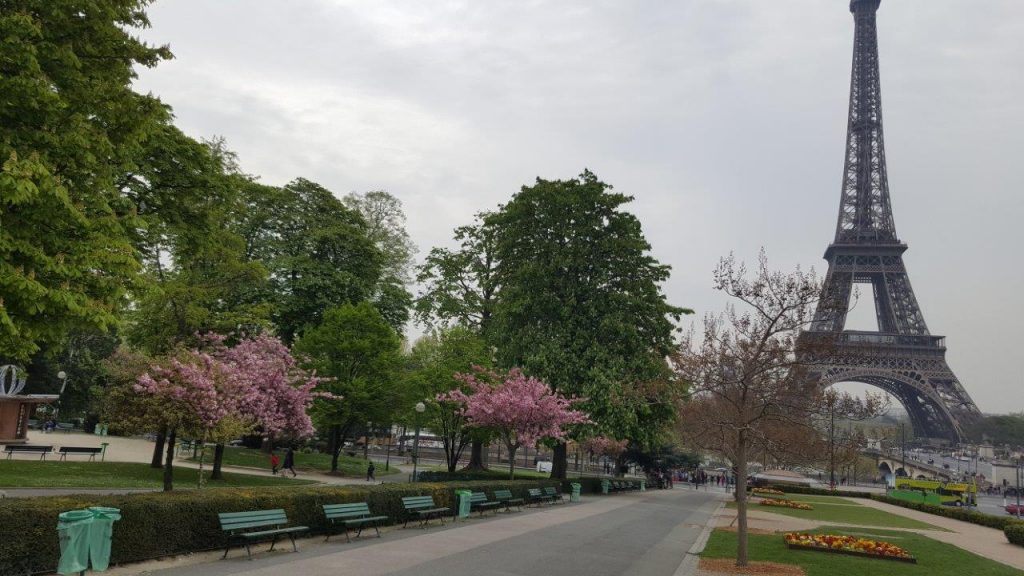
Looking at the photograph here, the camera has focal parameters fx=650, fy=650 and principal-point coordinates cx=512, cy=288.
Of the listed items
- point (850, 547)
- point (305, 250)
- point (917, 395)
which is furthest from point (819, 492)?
point (305, 250)

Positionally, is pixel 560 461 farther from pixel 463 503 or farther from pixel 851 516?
pixel 463 503

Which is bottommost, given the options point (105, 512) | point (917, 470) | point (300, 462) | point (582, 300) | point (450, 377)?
Result: point (917, 470)

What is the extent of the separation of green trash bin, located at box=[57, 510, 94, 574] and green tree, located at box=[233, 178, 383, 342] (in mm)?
30090

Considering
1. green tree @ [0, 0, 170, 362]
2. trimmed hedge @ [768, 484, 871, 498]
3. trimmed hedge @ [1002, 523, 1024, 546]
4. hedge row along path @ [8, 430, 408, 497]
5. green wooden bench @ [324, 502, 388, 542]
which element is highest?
green tree @ [0, 0, 170, 362]

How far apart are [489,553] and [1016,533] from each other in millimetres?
22419

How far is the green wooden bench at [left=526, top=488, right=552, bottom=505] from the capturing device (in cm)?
2741

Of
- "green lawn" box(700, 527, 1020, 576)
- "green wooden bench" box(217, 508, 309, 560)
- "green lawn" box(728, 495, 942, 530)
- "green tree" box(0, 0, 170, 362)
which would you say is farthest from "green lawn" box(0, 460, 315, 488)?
"green lawn" box(728, 495, 942, 530)

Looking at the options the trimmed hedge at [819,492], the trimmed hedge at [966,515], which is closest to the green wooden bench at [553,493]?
the trimmed hedge at [966,515]

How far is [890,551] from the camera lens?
686 inches

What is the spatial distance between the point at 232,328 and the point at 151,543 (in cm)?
2411

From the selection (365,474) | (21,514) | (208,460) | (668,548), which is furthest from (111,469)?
(668,548)

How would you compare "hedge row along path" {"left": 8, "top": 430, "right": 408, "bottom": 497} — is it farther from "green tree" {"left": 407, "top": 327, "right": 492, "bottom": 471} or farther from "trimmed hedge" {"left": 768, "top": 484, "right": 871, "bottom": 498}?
"trimmed hedge" {"left": 768, "top": 484, "right": 871, "bottom": 498}

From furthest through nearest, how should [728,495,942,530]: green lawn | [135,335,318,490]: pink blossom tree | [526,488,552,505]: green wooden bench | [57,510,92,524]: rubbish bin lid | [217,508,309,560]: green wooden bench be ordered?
1. [728,495,942,530]: green lawn
2. [526,488,552,505]: green wooden bench
3. [135,335,318,490]: pink blossom tree
4. [217,508,309,560]: green wooden bench
5. [57,510,92,524]: rubbish bin lid

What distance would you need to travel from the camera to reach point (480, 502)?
2250cm
